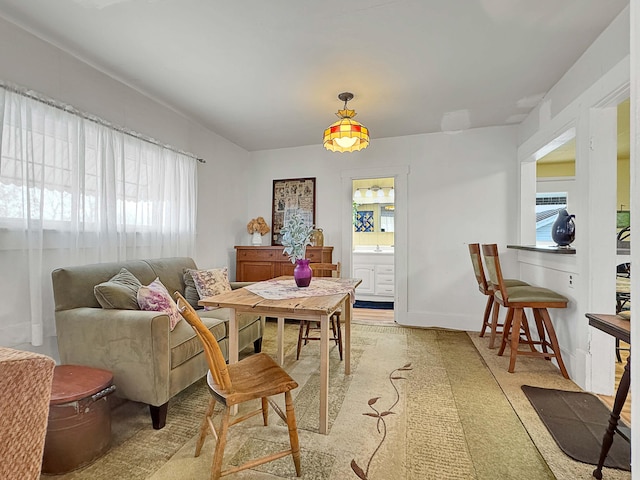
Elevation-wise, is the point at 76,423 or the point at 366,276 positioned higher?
the point at 366,276

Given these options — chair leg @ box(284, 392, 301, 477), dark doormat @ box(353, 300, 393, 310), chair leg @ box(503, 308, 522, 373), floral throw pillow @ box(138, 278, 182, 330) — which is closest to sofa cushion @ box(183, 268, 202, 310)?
floral throw pillow @ box(138, 278, 182, 330)

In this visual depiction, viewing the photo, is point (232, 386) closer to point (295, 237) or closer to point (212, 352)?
point (212, 352)

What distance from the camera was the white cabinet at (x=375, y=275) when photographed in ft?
18.3

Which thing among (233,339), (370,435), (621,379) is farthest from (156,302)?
(621,379)

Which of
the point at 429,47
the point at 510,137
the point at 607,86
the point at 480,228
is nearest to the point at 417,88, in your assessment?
the point at 429,47

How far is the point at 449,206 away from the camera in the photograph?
4082 millimetres

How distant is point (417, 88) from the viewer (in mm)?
2914

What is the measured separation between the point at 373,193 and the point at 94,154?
15.6ft

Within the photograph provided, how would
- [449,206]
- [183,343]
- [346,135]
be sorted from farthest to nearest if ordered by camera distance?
[449,206] < [346,135] < [183,343]

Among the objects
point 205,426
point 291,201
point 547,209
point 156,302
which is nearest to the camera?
point 205,426

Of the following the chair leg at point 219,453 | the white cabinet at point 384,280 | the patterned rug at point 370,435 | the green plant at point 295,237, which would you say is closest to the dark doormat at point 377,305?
the white cabinet at point 384,280

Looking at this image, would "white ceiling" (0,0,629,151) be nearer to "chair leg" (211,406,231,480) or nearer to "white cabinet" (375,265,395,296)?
"chair leg" (211,406,231,480)

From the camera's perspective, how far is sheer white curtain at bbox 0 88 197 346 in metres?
1.99

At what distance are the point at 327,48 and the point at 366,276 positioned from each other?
159 inches
